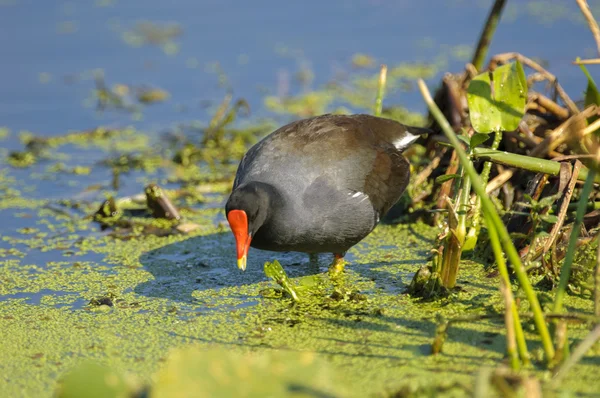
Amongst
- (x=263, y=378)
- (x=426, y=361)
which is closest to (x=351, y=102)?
(x=426, y=361)

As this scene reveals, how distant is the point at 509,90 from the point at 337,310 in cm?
118

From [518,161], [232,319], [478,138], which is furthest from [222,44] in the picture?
[478,138]

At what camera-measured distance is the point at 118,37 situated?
28.8 ft

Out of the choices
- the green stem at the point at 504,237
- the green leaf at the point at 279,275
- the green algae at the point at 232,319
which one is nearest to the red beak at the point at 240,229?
the green leaf at the point at 279,275

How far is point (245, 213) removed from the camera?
358 centimetres

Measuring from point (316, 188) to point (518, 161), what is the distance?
940mm

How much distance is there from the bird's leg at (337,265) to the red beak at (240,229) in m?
0.67

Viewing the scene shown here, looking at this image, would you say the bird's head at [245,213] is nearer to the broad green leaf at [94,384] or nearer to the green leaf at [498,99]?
the green leaf at [498,99]

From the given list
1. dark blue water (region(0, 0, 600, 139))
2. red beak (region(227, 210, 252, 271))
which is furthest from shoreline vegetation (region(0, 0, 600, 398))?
dark blue water (region(0, 0, 600, 139))

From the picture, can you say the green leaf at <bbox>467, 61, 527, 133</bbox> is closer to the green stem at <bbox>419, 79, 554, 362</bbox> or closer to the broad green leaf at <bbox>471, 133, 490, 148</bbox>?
the broad green leaf at <bbox>471, 133, 490, 148</bbox>

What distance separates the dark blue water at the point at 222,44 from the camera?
7230 mm

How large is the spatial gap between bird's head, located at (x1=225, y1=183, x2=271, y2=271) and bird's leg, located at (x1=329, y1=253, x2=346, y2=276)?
595 millimetres

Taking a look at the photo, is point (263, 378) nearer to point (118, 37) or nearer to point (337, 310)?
point (337, 310)

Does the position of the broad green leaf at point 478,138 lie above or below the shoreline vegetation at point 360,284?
above
